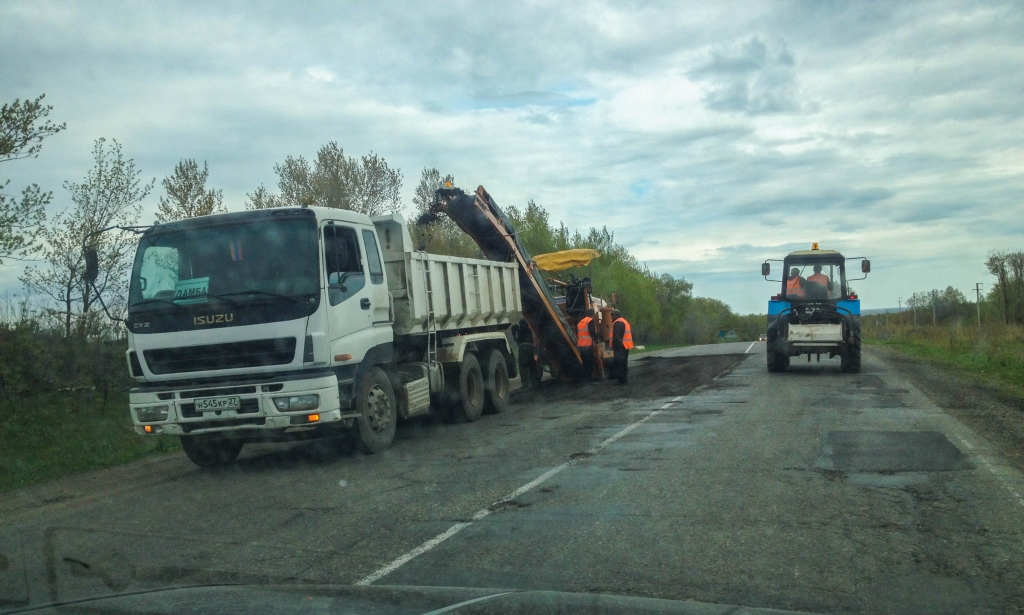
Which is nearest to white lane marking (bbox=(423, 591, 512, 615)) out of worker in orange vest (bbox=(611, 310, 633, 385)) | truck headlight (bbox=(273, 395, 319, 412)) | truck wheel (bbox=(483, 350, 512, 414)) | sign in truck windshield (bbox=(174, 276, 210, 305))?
truck headlight (bbox=(273, 395, 319, 412))

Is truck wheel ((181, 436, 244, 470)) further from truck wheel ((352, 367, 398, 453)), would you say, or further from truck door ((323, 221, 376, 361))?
truck door ((323, 221, 376, 361))

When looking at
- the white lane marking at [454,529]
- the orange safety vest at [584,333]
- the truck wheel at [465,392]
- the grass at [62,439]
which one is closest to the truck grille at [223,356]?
the grass at [62,439]

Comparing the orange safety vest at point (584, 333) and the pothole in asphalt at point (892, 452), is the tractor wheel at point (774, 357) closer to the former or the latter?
the orange safety vest at point (584, 333)

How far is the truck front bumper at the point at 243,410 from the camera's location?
8711 millimetres

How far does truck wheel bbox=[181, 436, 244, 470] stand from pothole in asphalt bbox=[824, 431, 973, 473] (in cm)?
664

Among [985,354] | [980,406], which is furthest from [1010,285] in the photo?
[980,406]

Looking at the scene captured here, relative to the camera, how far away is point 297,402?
871 centimetres

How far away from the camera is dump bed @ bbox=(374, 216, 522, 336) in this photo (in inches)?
435

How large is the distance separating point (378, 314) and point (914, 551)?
6686mm

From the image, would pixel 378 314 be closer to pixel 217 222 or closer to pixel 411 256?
pixel 411 256

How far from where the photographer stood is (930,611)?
4.15 meters

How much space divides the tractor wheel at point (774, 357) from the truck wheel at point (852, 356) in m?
1.28

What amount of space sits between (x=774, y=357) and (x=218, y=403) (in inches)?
576

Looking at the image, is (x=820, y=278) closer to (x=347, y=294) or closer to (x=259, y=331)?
(x=347, y=294)
